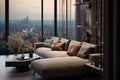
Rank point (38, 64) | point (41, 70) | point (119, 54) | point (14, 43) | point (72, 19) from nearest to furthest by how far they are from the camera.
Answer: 1. point (119, 54)
2. point (41, 70)
3. point (38, 64)
4. point (14, 43)
5. point (72, 19)

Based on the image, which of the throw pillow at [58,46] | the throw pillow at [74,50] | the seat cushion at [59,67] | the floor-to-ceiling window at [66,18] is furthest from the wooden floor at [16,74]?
the floor-to-ceiling window at [66,18]

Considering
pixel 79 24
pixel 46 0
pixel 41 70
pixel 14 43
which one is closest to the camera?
pixel 41 70

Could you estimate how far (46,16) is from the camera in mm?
A: 8625

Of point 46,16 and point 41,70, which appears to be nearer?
point 41,70

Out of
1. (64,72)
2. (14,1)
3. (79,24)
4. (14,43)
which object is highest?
(14,1)

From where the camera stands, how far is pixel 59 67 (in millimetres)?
4094

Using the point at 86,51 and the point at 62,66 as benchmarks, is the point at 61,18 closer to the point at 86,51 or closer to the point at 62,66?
the point at 86,51

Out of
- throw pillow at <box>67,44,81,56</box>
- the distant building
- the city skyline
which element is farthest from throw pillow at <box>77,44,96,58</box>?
the distant building

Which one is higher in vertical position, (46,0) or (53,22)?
(46,0)

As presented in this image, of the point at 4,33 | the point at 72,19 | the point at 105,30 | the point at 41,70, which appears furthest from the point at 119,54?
the point at 4,33

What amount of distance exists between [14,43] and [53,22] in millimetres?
3496

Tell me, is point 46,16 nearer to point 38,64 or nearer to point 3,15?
point 3,15

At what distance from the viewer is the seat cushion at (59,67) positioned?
3.97m

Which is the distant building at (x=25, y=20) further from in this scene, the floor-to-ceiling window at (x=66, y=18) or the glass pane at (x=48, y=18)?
the floor-to-ceiling window at (x=66, y=18)
